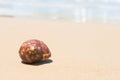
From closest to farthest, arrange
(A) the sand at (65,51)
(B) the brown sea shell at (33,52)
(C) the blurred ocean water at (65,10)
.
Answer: (A) the sand at (65,51) < (B) the brown sea shell at (33,52) < (C) the blurred ocean water at (65,10)

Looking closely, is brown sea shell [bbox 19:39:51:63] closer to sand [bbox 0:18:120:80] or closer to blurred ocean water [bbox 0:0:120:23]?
sand [bbox 0:18:120:80]

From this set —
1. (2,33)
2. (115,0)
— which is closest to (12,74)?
(2,33)

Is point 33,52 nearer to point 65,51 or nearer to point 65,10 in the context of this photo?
point 65,51

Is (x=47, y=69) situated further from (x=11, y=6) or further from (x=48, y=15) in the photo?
(x=11, y=6)

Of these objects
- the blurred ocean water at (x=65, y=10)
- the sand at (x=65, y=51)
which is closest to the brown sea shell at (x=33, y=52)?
the sand at (x=65, y=51)

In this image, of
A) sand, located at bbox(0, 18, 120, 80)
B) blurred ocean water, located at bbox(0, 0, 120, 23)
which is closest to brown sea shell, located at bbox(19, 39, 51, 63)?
sand, located at bbox(0, 18, 120, 80)

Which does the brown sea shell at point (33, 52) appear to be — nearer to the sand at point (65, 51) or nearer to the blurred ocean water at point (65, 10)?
the sand at point (65, 51)

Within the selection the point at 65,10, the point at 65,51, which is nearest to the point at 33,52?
the point at 65,51
